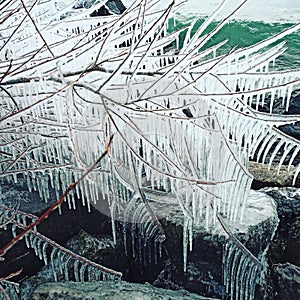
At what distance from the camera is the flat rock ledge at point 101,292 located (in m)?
2.01

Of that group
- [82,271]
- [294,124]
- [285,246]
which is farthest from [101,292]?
[294,124]

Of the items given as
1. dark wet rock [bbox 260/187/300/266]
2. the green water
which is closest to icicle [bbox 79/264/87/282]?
dark wet rock [bbox 260/187/300/266]

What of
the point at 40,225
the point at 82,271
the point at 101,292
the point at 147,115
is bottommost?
the point at 82,271

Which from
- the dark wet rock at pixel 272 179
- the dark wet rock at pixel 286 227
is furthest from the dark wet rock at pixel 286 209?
the dark wet rock at pixel 272 179

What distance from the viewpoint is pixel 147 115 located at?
1563mm

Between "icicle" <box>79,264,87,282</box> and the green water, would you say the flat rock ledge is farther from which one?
the green water

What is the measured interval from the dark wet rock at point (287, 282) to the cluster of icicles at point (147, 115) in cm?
28

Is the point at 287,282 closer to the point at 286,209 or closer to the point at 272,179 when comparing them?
the point at 286,209

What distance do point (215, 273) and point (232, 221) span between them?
34 cm

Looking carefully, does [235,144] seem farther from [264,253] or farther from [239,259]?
[264,253]

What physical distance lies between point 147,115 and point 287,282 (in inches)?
63.6

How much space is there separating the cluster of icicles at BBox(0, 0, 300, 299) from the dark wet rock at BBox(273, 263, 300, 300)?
28cm

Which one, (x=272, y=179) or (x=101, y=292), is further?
(x=272, y=179)

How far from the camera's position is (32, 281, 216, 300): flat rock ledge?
2008 mm
